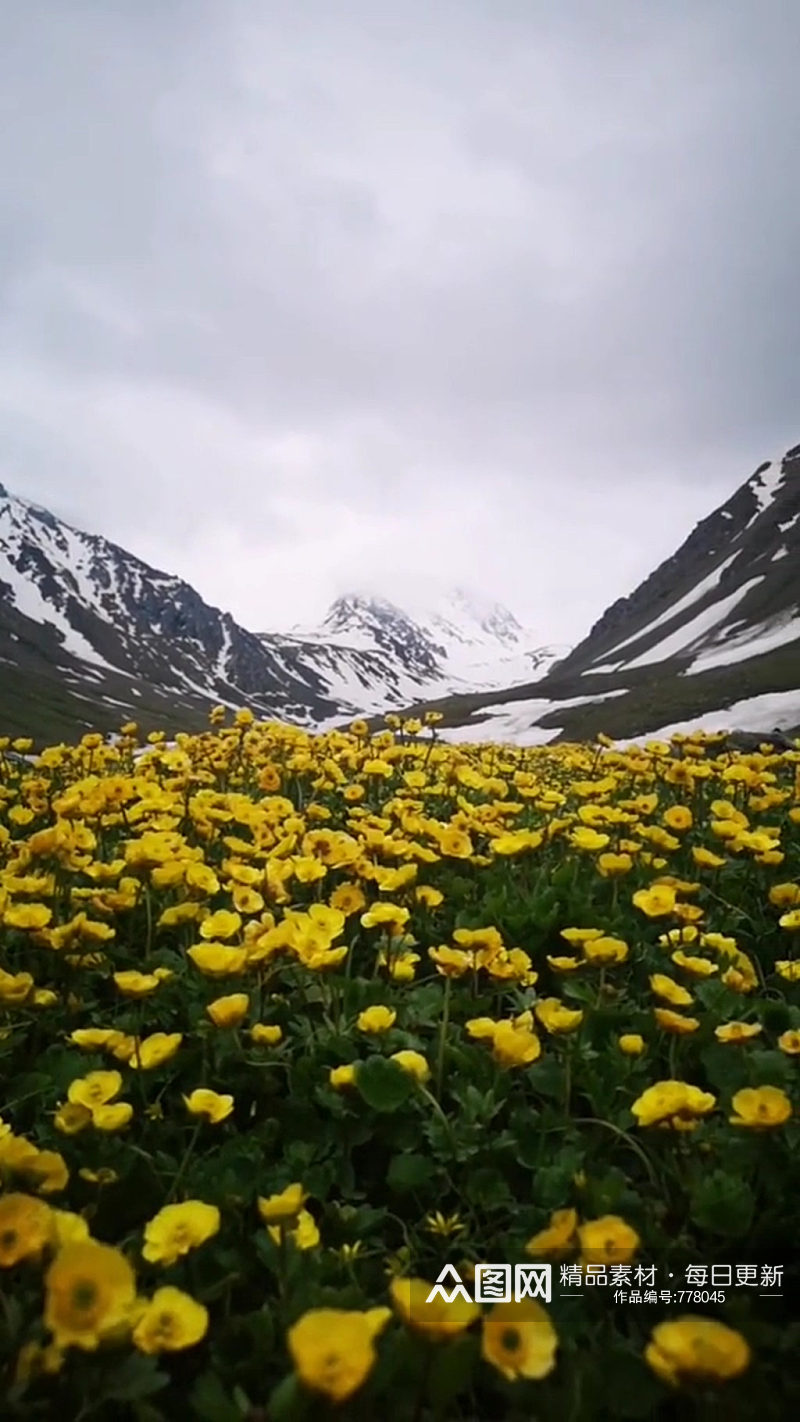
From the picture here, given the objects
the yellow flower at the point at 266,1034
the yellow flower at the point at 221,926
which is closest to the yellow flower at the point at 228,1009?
the yellow flower at the point at 266,1034

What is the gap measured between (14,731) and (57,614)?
9772 cm

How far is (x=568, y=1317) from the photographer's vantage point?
157 cm

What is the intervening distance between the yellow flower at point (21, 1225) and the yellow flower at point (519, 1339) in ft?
2.35

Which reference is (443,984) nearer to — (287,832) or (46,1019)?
(287,832)

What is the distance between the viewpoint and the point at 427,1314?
3.88 ft

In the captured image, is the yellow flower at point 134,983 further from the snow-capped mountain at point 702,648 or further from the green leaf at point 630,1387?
the snow-capped mountain at point 702,648

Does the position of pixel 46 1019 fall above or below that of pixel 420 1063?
below

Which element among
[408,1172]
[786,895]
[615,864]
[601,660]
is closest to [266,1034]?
[408,1172]

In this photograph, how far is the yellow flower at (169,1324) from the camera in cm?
127

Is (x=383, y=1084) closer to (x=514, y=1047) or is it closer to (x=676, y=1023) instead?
(x=514, y=1047)

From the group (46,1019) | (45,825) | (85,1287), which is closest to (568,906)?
(46,1019)

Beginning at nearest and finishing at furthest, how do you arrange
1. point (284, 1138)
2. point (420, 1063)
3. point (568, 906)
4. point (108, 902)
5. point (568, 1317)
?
1. point (568, 1317)
2. point (420, 1063)
3. point (284, 1138)
4. point (108, 902)
5. point (568, 906)

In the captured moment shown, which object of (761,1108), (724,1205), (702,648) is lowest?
(724,1205)

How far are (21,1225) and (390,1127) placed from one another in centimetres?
102
